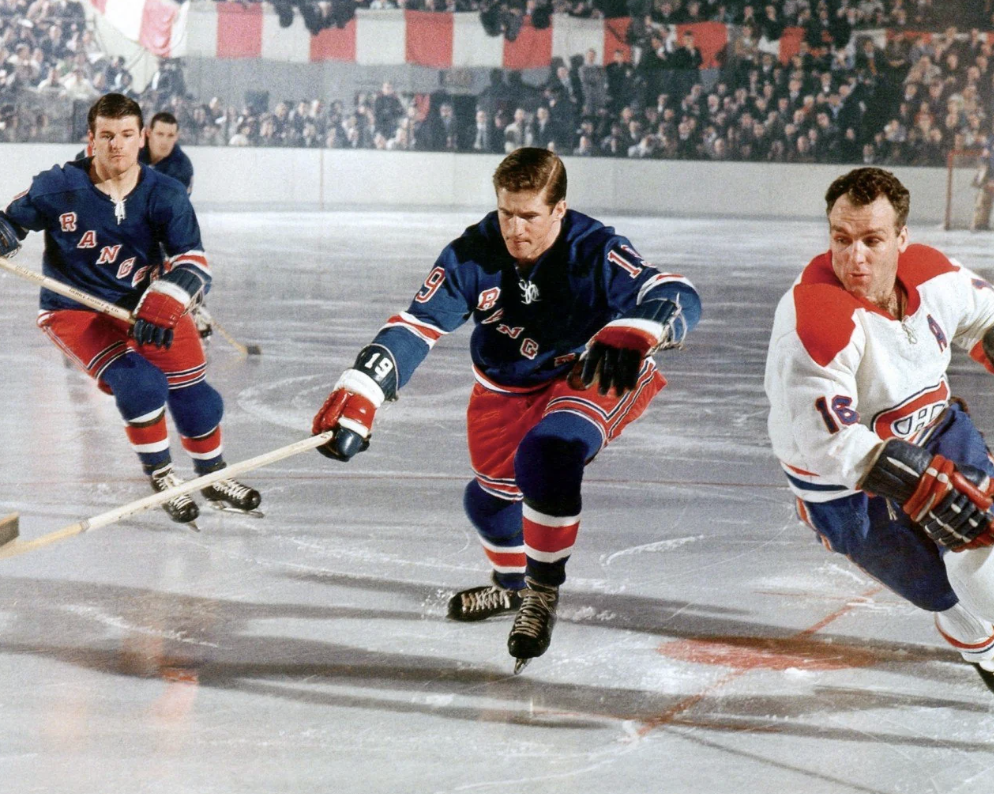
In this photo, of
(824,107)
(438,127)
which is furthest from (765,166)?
(438,127)

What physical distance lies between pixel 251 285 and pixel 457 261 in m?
7.64

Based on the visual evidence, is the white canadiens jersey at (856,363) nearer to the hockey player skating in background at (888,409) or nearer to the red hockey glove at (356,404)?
the hockey player skating in background at (888,409)

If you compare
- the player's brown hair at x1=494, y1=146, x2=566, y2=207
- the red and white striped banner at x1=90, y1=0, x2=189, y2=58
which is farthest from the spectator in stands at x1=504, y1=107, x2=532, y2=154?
the player's brown hair at x1=494, y1=146, x2=566, y2=207

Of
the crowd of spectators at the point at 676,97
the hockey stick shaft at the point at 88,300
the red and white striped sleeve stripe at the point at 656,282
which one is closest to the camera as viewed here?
the red and white striped sleeve stripe at the point at 656,282

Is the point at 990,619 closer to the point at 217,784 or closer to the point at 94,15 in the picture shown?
the point at 217,784

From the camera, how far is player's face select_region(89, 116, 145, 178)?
421 centimetres

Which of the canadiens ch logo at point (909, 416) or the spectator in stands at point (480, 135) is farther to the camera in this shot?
the spectator in stands at point (480, 135)

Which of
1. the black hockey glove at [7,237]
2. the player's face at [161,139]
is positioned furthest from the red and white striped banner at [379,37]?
the black hockey glove at [7,237]

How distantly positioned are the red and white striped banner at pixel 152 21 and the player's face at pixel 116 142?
14721 millimetres

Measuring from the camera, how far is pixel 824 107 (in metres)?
18.3

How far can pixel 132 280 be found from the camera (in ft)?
14.8

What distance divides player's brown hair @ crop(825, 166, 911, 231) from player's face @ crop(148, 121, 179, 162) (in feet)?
16.8

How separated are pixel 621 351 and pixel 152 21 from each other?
1683cm

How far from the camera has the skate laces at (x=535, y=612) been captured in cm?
293
